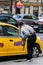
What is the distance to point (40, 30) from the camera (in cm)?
2900

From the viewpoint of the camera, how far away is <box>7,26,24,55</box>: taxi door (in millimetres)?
11941

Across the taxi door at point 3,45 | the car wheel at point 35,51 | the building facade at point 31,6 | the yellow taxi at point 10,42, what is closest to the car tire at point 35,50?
the car wheel at point 35,51

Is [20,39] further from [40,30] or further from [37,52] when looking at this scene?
[40,30]

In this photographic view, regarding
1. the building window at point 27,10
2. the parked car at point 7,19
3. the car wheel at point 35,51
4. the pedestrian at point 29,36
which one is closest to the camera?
the pedestrian at point 29,36

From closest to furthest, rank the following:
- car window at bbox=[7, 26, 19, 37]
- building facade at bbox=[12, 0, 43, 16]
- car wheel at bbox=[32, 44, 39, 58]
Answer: car window at bbox=[7, 26, 19, 37], car wheel at bbox=[32, 44, 39, 58], building facade at bbox=[12, 0, 43, 16]

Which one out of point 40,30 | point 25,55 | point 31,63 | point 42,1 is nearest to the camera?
point 31,63

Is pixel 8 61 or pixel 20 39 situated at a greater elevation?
pixel 20 39

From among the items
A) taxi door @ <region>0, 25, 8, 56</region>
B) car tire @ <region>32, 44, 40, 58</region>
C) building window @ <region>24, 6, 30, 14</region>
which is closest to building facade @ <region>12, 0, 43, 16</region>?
building window @ <region>24, 6, 30, 14</region>

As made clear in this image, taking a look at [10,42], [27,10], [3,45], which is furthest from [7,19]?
[27,10]

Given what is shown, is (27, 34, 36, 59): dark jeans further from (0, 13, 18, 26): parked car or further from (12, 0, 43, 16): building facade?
(12, 0, 43, 16): building facade

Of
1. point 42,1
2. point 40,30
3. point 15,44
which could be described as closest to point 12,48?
point 15,44

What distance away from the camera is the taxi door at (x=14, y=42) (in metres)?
11.9

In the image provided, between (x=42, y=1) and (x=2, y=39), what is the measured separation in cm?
5439

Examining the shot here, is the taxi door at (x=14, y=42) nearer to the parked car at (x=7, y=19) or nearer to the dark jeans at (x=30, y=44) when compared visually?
the dark jeans at (x=30, y=44)
